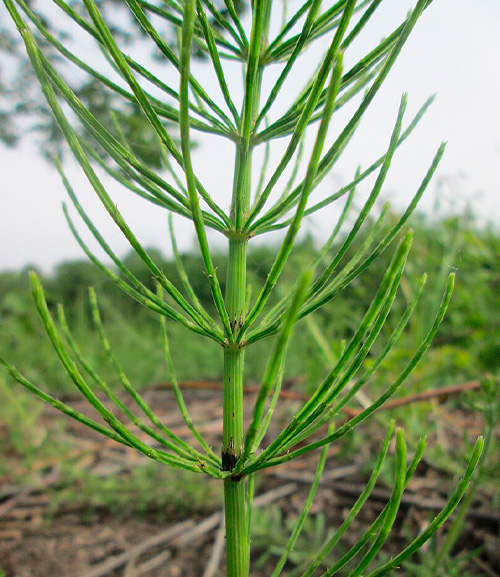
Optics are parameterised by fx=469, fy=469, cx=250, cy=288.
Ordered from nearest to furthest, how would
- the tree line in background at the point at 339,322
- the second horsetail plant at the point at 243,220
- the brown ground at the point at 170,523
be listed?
the second horsetail plant at the point at 243,220
the brown ground at the point at 170,523
the tree line in background at the point at 339,322

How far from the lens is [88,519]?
1.43m

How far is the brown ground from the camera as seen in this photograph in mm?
1174

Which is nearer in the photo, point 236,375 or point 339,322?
point 236,375

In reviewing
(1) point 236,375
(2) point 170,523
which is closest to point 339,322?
(2) point 170,523

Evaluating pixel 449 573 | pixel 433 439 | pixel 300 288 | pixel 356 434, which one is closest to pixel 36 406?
pixel 356 434

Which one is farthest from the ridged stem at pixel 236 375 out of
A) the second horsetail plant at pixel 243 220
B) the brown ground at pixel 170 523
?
the brown ground at pixel 170 523

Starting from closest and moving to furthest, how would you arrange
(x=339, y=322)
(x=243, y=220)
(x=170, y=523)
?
(x=243, y=220) < (x=170, y=523) < (x=339, y=322)

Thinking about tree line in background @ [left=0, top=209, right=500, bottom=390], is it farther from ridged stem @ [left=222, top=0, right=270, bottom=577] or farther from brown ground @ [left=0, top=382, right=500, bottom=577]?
brown ground @ [left=0, top=382, right=500, bottom=577]

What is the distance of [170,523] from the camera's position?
1396 mm

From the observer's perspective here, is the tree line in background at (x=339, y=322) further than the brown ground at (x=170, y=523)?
Yes

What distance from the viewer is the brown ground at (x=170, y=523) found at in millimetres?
1174

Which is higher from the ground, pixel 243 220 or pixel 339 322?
pixel 243 220

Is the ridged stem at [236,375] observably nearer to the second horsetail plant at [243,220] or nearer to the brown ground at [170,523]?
the second horsetail plant at [243,220]

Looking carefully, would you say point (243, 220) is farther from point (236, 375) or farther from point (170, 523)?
point (170, 523)
